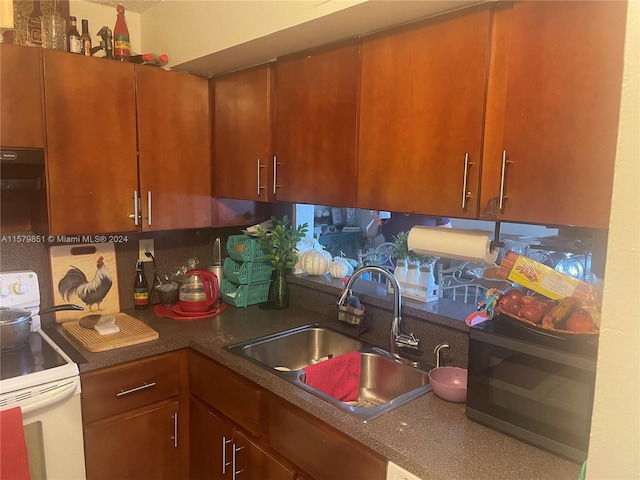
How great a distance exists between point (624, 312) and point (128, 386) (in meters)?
1.74

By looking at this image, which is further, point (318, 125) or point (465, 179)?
point (318, 125)

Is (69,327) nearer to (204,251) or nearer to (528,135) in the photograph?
(204,251)

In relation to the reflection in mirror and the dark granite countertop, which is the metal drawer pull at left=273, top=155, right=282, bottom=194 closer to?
the reflection in mirror

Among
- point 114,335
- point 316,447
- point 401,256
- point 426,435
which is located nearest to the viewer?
point 426,435

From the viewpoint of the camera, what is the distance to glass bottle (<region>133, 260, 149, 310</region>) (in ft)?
7.54

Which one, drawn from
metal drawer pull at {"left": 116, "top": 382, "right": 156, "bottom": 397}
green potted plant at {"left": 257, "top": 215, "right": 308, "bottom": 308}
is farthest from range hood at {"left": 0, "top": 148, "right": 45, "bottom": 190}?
green potted plant at {"left": 257, "top": 215, "right": 308, "bottom": 308}

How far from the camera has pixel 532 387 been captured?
3.96ft

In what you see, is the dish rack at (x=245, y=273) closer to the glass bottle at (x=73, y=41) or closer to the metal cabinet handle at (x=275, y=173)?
the metal cabinet handle at (x=275, y=173)

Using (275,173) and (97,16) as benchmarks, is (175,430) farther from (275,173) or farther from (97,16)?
(97,16)

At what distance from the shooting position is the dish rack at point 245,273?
232 centimetres

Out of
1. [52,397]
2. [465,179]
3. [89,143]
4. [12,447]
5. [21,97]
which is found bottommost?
[12,447]

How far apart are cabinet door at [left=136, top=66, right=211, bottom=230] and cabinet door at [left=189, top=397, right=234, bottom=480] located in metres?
0.83

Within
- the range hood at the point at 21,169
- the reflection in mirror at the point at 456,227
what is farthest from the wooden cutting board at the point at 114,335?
the reflection in mirror at the point at 456,227

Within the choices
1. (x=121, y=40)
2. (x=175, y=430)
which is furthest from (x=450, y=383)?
(x=121, y=40)
